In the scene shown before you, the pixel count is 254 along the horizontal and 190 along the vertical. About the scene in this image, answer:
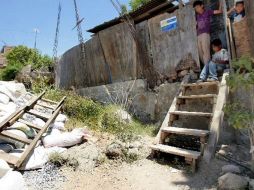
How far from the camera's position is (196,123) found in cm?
635

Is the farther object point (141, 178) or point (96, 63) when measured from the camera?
point (96, 63)

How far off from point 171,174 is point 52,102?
4.95m

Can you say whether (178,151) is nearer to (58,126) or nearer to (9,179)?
(9,179)

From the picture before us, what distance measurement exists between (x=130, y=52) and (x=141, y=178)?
14.5 ft

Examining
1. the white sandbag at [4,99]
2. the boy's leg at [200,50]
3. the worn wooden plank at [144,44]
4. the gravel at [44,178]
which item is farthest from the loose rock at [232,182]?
the white sandbag at [4,99]

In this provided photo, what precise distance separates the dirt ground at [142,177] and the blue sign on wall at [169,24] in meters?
3.43

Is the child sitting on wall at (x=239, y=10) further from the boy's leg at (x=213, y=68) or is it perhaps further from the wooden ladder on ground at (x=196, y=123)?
the wooden ladder on ground at (x=196, y=123)

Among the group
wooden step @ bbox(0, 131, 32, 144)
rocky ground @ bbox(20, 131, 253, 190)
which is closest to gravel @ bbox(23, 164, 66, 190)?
rocky ground @ bbox(20, 131, 253, 190)

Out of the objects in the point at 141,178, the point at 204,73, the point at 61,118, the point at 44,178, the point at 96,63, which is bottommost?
the point at 141,178

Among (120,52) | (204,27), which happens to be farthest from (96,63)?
(204,27)

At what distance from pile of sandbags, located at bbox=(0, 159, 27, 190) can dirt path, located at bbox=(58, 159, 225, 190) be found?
66 cm

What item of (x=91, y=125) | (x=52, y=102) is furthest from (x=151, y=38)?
(x=52, y=102)

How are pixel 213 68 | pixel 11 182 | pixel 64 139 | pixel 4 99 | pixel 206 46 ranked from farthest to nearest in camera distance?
pixel 4 99 → pixel 206 46 → pixel 213 68 → pixel 64 139 → pixel 11 182

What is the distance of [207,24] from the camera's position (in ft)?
21.8
